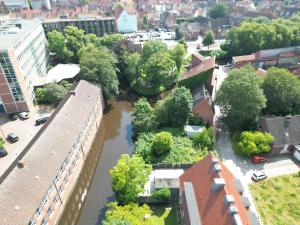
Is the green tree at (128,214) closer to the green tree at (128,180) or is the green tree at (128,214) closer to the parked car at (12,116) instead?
the green tree at (128,180)

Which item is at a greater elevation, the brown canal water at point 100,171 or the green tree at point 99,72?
the green tree at point 99,72

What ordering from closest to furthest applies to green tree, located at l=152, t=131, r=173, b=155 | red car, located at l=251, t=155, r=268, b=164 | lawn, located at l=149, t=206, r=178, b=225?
lawn, located at l=149, t=206, r=178, b=225
red car, located at l=251, t=155, r=268, b=164
green tree, located at l=152, t=131, r=173, b=155

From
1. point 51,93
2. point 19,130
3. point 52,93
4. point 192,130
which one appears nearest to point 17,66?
point 51,93

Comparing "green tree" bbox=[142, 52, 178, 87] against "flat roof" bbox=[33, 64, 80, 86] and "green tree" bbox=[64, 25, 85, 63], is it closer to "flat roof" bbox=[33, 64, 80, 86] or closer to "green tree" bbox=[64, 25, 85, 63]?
"flat roof" bbox=[33, 64, 80, 86]

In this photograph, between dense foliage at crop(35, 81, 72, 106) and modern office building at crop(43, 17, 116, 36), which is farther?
modern office building at crop(43, 17, 116, 36)

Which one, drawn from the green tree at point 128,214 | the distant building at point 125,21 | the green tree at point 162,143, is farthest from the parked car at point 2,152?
the distant building at point 125,21

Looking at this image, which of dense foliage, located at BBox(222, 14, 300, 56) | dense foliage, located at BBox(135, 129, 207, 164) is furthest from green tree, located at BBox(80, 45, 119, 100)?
dense foliage, located at BBox(222, 14, 300, 56)

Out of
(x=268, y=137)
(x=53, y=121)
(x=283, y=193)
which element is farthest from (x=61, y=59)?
(x=283, y=193)
